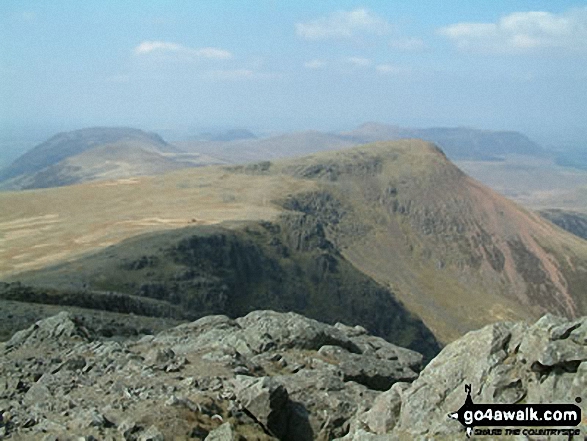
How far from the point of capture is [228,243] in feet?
270

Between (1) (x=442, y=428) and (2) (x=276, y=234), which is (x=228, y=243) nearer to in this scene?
(2) (x=276, y=234)

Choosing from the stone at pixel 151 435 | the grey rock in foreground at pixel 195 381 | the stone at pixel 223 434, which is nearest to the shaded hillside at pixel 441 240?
the grey rock in foreground at pixel 195 381

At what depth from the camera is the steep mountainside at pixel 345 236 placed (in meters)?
78.8

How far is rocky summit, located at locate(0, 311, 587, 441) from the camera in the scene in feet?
45.1

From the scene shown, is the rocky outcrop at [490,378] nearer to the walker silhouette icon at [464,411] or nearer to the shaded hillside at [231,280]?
the walker silhouette icon at [464,411]

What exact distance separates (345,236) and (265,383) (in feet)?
398

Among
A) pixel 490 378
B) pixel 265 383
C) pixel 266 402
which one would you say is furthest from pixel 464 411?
pixel 265 383

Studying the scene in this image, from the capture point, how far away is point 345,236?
138 m

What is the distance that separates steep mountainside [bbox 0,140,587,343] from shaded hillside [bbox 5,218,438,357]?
0.99 feet

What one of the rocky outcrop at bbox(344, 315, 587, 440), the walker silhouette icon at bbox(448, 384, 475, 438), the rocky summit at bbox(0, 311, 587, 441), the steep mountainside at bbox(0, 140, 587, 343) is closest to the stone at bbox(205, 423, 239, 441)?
the rocky summit at bbox(0, 311, 587, 441)

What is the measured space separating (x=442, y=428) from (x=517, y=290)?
144 meters

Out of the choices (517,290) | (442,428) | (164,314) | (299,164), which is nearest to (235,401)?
(442,428)

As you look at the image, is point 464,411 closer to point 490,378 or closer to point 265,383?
point 490,378

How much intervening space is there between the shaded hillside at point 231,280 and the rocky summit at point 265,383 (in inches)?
764
